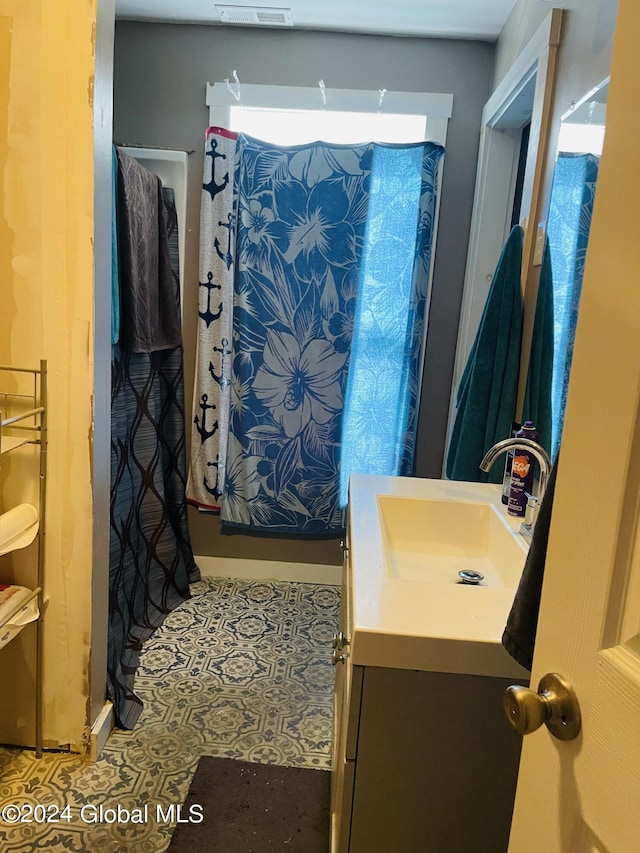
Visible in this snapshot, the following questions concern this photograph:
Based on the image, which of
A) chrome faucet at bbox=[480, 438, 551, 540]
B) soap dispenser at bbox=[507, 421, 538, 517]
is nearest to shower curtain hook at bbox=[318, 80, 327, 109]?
soap dispenser at bbox=[507, 421, 538, 517]

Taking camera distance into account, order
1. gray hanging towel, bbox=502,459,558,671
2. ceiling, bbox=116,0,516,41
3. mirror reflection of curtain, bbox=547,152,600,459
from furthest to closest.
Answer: ceiling, bbox=116,0,516,41 → mirror reflection of curtain, bbox=547,152,600,459 → gray hanging towel, bbox=502,459,558,671

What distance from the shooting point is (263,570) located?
3002mm

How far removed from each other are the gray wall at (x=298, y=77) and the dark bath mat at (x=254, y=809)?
6.13 ft

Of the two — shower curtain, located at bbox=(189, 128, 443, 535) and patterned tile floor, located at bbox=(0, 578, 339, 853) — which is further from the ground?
shower curtain, located at bbox=(189, 128, 443, 535)

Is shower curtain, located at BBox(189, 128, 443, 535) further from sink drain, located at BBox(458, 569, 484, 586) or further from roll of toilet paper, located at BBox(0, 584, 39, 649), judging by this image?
sink drain, located at BBox(458, 569, 484, 586)

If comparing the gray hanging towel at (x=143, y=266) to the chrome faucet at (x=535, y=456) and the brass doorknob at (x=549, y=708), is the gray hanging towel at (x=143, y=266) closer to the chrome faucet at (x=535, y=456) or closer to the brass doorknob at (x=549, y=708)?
the chrome faucet at (x=535, y=456)

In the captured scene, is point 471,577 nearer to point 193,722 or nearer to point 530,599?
point 530,599

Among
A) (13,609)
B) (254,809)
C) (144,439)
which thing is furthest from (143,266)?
(254,809)

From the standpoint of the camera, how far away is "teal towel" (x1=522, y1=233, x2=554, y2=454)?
5.31 ft

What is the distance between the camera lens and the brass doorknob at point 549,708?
58cm

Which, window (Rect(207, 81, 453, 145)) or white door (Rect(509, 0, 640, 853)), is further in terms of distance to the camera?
window (Rect(207, 81, 453, 145))

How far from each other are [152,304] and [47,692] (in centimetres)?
137

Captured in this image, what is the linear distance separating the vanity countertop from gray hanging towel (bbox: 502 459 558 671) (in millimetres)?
153

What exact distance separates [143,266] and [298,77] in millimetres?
1089
